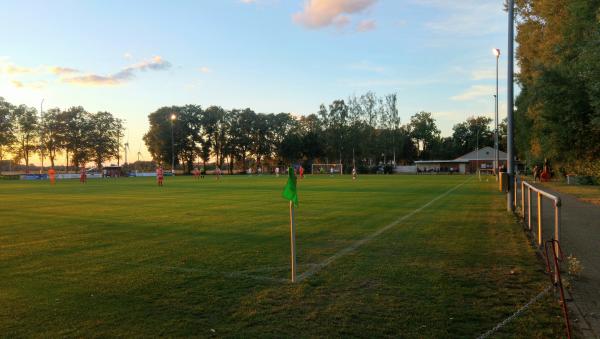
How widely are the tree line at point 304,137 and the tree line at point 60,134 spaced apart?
32.2ft

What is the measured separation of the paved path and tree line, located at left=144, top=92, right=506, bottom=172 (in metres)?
80.4

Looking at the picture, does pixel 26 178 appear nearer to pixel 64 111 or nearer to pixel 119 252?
pixel 64 111

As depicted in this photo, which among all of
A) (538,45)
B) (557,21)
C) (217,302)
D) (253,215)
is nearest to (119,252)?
(217,302)

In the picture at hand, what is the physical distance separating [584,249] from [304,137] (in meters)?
104

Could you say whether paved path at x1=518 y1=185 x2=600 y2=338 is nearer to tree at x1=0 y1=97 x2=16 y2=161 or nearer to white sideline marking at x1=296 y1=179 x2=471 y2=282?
white sideline marking at x1=296 y1=179 x2=471 y2=282

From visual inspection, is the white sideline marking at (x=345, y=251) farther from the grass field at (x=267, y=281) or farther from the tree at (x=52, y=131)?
the tree at (x=52, y=131)

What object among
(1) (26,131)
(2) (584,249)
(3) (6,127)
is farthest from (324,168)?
(2) (584,249)

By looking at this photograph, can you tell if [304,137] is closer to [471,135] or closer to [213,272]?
[471,135]

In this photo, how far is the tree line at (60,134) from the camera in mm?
93625

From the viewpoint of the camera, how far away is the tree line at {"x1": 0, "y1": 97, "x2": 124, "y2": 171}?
93.6m

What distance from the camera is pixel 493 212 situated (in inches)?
605

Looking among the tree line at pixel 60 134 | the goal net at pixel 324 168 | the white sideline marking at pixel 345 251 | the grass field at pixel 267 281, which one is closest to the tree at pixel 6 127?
the tree line at pixel 60 134

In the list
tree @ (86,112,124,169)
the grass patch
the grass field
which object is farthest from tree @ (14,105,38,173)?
the grass patch

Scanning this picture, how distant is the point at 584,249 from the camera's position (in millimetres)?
8977
